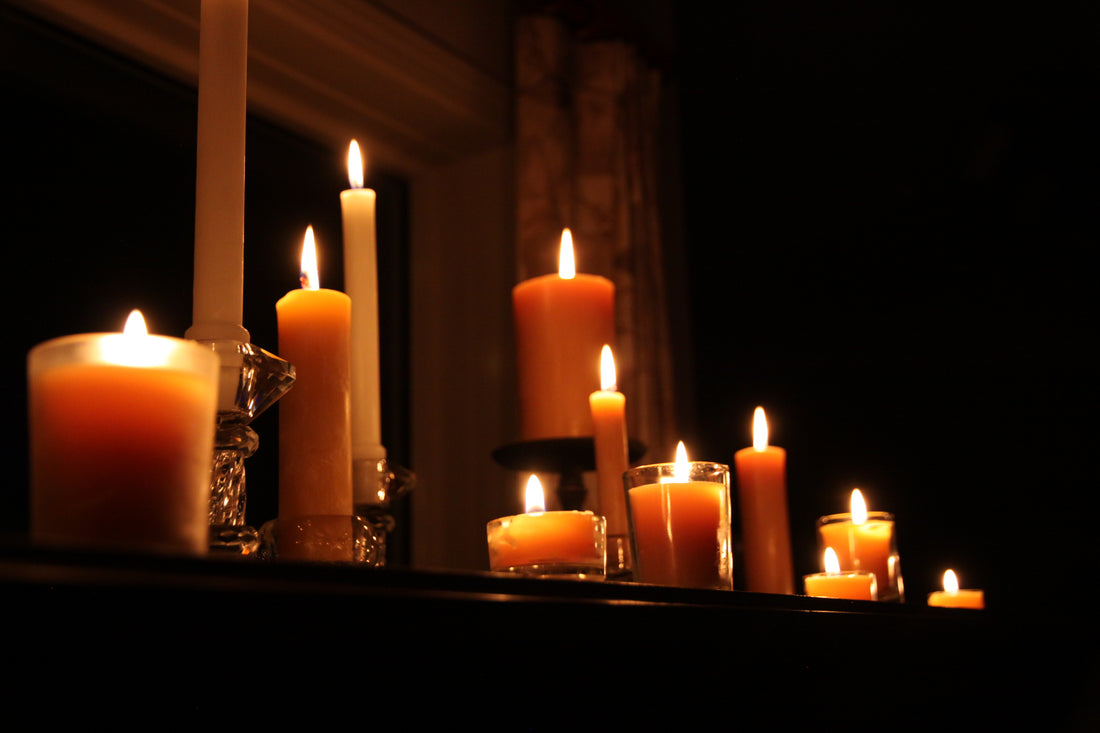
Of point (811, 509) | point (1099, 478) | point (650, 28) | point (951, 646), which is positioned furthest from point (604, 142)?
point (951, 646)

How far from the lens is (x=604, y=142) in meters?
1.99

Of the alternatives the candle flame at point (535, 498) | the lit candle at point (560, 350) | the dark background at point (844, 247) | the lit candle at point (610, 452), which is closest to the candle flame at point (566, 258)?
the lit candle at point (560, 350)

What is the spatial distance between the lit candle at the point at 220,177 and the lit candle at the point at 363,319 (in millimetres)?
144

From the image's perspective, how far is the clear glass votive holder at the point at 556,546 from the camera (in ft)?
2.24

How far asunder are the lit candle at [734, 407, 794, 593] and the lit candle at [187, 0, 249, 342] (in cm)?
55

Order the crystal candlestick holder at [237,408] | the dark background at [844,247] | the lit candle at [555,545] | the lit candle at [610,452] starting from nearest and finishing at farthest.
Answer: the crystal candlestick holder at [237,408] → the lit candle at [555,545] → the lit candle at [610,452] → the dark background at [844,247]

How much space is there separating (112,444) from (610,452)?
1.74 feet

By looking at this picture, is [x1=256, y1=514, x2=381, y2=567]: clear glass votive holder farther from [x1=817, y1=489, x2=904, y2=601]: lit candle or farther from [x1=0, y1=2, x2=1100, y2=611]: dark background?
[x1=0, y1=2, x2=1100, y2=611]: dark background

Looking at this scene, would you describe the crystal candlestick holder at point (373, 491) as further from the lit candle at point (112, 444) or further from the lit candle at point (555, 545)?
the lit candle at point (112, 444)

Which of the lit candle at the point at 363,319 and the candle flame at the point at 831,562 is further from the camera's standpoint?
the candle flame at the point at 831,562

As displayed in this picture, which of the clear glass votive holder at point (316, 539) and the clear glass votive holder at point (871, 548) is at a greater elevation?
the clear glass votive holder at point (316, 539)

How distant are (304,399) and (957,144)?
161cm

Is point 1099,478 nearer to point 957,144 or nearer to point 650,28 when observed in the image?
point 957,144

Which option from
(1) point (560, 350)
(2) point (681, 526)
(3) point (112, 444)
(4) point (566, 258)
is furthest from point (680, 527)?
(3) point (112, 444)
